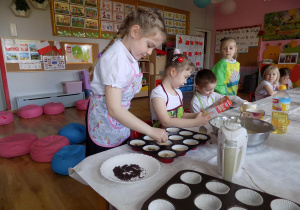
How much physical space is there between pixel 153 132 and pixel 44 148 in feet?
5.11

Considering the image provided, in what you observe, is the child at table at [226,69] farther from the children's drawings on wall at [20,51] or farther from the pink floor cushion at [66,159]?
the children's drawings on wall at [20,51]

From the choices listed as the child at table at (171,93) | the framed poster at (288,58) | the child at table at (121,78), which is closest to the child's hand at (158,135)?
the child at table at (121,78)

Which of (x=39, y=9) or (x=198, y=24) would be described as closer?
(x=39, y=9)

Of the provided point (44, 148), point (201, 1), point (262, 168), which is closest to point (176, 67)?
point (262, 168)

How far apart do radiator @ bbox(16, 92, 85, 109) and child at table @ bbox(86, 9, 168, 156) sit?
10.6ft

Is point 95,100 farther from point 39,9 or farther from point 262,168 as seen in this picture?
point 39,9

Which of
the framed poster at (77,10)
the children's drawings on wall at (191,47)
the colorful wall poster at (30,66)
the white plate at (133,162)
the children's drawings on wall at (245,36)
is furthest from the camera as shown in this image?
the children's drawings on wall at (245,36)

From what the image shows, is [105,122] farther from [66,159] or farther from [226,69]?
[226,69]

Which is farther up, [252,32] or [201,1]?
[201,1]

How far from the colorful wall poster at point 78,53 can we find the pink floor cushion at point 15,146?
243 centimetres

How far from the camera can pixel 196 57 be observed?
609 centimetres

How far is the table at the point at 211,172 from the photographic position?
0.55m

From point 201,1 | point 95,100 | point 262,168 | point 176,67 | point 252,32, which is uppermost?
point 201,1

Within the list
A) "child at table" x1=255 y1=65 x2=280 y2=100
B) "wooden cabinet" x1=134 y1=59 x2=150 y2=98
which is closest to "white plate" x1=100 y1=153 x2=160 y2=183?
"child at table" x1=255 y1=65 x2=280 y2=100
